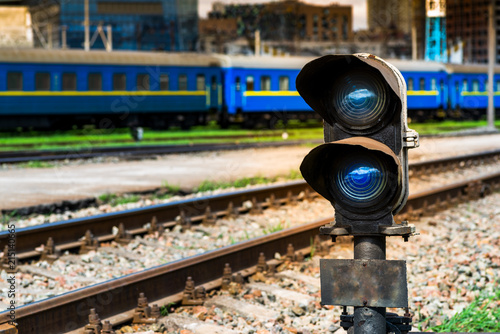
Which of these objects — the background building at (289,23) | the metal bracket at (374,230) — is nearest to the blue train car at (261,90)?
the metal bracket at (374,230)

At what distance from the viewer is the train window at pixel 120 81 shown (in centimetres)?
2575

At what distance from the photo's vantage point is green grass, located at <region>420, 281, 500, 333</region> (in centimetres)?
476

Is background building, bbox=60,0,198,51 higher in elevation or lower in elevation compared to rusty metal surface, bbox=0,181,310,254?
higher

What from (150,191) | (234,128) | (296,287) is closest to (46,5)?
(234,128)

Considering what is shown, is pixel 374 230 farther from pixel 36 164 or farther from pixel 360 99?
pixel 36 164

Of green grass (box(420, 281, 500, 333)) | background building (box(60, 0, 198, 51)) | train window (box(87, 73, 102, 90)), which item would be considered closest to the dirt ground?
green grass (box(420, 281, 500, 333))

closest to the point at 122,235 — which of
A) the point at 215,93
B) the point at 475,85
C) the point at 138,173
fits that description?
the point at 138,173

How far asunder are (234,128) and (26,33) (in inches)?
645

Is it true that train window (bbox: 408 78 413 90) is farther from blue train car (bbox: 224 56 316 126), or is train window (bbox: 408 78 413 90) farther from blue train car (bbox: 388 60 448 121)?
blue train car (bbox: 224 56 316 126)

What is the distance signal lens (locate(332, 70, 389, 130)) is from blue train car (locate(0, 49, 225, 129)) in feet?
72.8

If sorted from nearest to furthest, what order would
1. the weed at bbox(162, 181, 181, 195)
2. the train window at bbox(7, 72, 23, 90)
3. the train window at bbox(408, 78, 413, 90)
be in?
the weed at bbox(162, 181, 181, 195) → the train window at bbox(7, 72, 23, 90) → the train window at bbox(408, 78, 413, 90)

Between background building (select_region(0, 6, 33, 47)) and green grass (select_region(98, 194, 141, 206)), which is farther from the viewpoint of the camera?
background building (select_region(0, 6, 33, 47))

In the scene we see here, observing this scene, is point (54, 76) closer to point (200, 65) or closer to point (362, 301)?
point (200, 65)

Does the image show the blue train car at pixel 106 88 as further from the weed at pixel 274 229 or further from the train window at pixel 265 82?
the weed at pixel 274 229
